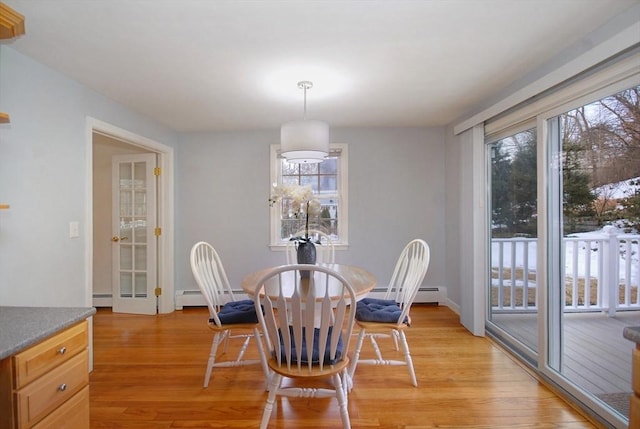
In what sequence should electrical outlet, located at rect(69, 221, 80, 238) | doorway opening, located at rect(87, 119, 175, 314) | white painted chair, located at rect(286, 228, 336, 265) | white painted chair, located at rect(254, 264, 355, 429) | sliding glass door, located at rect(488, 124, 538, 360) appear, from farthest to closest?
doorway opening, located at rect(87, 119, 175, 314)
white painted chair, located at rect(286, 228, 336, 265)
sliding glass door, located at rect(488, 124, 538, 360)
electrical outlet, located at rect(69, 221, 80, 238)
white painted chair, located at rect(254, 264, 355, 429)

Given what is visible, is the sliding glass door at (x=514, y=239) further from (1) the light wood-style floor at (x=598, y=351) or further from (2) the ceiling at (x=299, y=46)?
(2) the ceiling at (x=299, y=46)

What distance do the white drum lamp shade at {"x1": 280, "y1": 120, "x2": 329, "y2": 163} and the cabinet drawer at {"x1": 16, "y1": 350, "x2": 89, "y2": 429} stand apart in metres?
1.74

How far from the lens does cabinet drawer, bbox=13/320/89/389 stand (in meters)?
1.09

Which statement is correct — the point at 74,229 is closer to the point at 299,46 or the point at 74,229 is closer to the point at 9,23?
the point at 9,23

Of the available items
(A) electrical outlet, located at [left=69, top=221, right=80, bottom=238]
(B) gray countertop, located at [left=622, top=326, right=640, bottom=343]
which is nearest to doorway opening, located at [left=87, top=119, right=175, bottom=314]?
(A) electrical outlet, located at [left=69, top=221, right=80, bottom=238]

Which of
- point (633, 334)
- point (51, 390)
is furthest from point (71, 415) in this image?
point (633, 334)

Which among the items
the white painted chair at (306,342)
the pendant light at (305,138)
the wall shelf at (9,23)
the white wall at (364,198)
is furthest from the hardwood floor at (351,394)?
the wall shelf at (9,23)

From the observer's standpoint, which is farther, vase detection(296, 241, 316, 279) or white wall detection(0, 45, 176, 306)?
vase detection(296, 241, 316, 279)

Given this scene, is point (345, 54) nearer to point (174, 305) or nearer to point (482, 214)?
point (482, 214)

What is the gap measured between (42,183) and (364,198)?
3.15 meters

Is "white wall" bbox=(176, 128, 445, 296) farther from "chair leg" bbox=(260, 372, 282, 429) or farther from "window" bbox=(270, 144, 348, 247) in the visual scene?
"chair leg" bbox=(260, 372, 282, 429)

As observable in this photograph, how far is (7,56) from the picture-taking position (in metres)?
1.93

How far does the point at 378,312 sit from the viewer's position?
225 cm

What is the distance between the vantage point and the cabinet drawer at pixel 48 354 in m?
1.09
